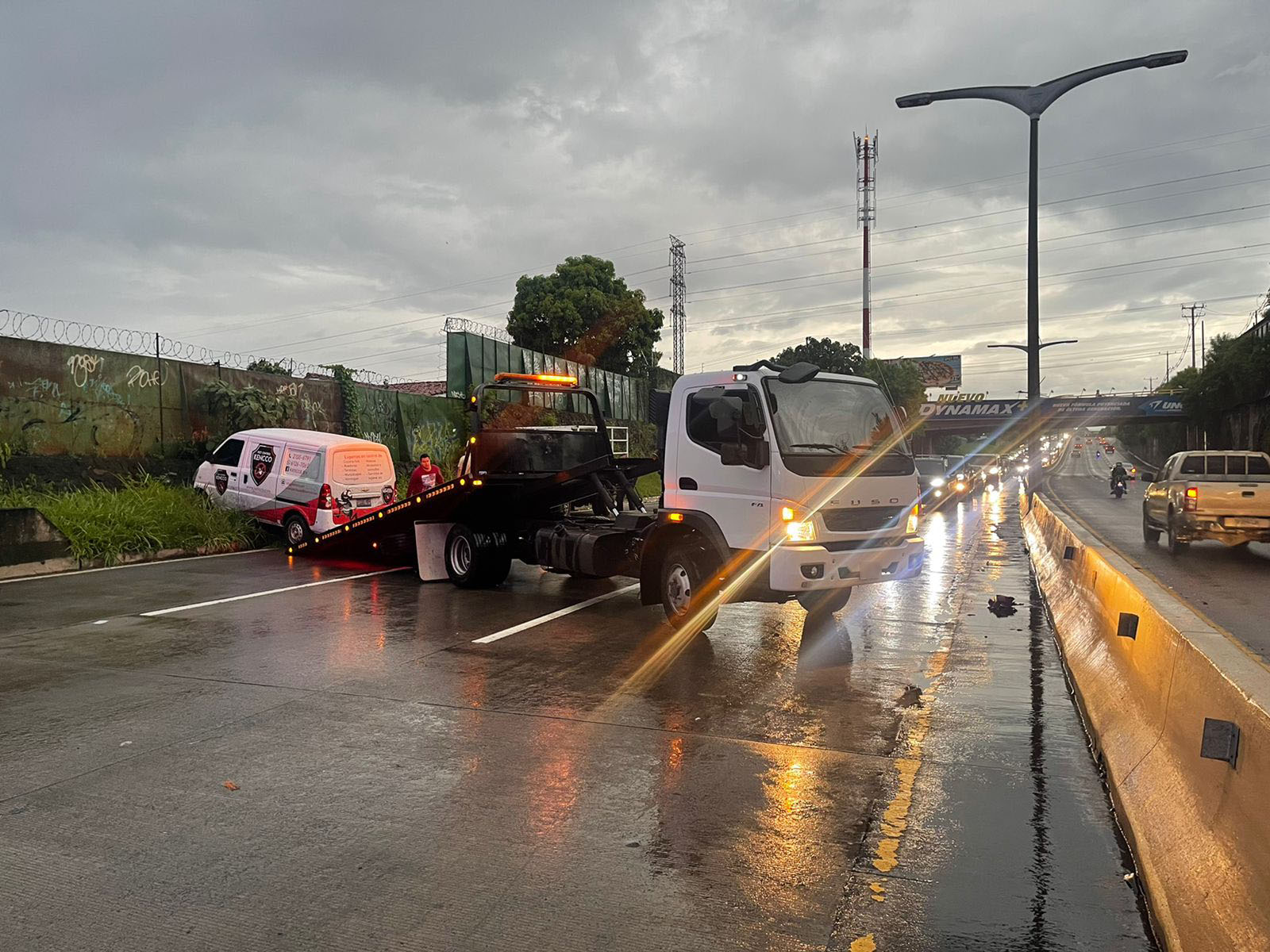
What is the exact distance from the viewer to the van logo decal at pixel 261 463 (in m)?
15.8

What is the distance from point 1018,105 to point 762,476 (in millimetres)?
13278

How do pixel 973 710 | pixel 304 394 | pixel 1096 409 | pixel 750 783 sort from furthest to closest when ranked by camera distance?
pixel 1096 409 < pixel 304 394 < pixel 973 710 < pixel 750 783

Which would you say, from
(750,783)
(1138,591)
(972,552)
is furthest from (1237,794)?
(972,552)

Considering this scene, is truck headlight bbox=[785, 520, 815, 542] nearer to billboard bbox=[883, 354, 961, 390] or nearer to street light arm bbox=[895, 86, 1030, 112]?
street light arm bbox=[895, 86, 1030, 112]

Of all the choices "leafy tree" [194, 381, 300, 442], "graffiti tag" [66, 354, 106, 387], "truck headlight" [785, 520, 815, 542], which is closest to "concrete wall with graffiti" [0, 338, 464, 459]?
"graffiti tag" [66, 354, 106, 387]

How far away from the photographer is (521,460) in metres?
A: 11.8

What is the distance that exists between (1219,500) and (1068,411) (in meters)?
69.9

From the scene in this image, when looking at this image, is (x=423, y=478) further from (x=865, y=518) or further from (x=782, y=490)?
(x=865, y=518)

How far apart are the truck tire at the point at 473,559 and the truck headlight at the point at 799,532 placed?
4.88 m

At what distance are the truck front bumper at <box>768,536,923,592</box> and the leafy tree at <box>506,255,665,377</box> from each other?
47.7 meters

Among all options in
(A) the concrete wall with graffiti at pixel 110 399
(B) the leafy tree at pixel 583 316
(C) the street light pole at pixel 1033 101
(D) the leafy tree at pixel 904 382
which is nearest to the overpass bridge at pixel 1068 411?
(D) the leafy tree at pixel 904 382

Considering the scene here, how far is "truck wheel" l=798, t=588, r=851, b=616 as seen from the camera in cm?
847

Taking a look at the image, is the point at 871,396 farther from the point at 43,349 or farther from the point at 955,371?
the point at 955,371

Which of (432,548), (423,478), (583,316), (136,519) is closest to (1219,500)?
(432,548)
